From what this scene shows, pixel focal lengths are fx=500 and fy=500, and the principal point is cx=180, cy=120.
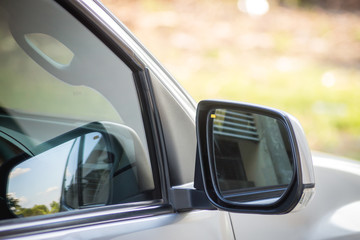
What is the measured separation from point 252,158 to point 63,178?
692mm

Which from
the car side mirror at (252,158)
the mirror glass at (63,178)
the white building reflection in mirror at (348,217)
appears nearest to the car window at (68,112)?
the mirror glass at (63,178)

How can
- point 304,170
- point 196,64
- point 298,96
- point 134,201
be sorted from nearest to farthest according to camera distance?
1. point 304,170
2. point 134,201
3. point 298,96
4. point 196,64

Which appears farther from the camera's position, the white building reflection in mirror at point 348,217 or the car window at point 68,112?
the white building reflection in mirror at point 348,217

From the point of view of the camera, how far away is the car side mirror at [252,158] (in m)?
1.51

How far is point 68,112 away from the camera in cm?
166

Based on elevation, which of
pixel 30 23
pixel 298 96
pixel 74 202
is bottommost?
pixel 74 202

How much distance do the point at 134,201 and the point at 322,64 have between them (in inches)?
331

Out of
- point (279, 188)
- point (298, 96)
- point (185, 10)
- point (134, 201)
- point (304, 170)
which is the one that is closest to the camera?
point (304, 170)

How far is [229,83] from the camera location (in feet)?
28.3

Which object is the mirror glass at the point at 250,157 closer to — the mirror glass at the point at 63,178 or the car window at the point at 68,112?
the car window at the point at 68,112

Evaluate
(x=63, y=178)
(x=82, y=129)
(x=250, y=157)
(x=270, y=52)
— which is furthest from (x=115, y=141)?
(x=270, y=52)

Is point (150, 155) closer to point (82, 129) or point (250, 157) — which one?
point (82, 129)

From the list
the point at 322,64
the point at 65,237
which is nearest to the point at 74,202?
the point at 65,237

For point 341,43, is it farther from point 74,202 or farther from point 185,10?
point 74,202
